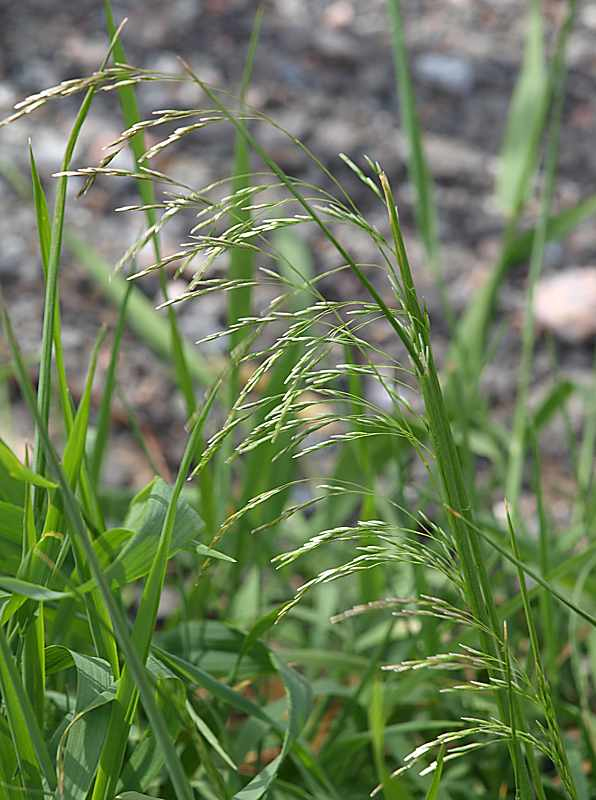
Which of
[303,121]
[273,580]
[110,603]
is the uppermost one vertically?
[110,603]

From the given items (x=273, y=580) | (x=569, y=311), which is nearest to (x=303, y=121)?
(x=569, y=311)

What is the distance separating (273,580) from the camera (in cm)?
109

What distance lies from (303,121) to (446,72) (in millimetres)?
309

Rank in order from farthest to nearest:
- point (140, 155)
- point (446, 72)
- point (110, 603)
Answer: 1. point (446, 72)
2. point (140, 155)
3. point (110, 603)

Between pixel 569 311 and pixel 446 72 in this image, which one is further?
pixel 446 72

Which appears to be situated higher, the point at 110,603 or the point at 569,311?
the point at 110,603

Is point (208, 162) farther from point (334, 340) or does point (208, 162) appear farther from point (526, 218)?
point (334, 340)

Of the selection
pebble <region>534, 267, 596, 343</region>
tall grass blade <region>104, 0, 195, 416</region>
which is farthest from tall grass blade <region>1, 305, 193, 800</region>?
pebble <region>534, 267, 596, 343</region>

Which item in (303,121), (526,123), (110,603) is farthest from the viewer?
(303,121)

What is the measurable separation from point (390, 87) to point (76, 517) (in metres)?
1.70

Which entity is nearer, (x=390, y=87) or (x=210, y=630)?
(x=210, y=630)

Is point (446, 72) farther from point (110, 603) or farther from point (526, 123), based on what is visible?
point (110, 603)

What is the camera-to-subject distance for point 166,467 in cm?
133

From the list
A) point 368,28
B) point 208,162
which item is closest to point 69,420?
point 208,162
